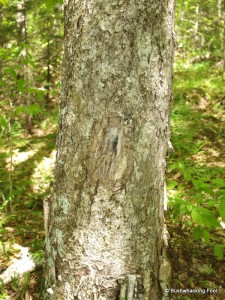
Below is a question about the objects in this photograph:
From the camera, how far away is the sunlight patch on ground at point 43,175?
4328 millimetres

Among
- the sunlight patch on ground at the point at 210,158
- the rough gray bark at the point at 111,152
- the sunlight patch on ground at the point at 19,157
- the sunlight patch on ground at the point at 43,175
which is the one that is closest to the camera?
the rough gray bark at the point at 111,152

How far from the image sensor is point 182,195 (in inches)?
96.2

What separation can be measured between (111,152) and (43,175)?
3.46m

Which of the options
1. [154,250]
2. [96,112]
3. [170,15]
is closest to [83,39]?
[96,112]

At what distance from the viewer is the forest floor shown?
222 centimetres

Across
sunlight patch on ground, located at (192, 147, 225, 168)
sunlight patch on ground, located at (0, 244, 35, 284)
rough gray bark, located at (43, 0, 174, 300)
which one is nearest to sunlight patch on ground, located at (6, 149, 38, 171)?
sunlight patch on ground, located at (0, 244, 35, 284)

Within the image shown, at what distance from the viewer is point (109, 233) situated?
1693mm

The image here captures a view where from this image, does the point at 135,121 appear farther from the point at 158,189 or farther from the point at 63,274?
the point at 63,274

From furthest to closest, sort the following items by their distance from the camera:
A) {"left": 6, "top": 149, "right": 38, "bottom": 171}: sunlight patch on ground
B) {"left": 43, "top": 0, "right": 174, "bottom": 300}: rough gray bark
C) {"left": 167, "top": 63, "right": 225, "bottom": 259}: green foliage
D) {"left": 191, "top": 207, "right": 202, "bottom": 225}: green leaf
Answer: {"left": 6, "top": 149, "right": 38, "bottom": 171}: sunlight patch on ground → {"left": 167, "top": 63, "right": 225, "bottom": 259}: green foliage → {"left": 191, "top": 207, "right": 202, "bottom": 225}: green leaf → {"left": 43, "top": 0, "right": 174, "bottom": 300}: rough gray bark

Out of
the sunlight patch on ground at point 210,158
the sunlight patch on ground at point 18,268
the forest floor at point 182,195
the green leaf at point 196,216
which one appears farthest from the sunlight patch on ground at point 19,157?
the green leaf at point 196,216

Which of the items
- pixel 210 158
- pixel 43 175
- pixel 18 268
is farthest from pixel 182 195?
pixel 43 175

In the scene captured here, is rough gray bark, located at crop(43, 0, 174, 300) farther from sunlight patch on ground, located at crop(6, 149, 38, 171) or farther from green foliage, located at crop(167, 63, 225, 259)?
sunlight patch on ground, located at crop(6, 149, 38, 171)

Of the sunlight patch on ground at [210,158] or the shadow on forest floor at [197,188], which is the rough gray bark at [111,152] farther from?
the sunlight patch on ground at [210,158]

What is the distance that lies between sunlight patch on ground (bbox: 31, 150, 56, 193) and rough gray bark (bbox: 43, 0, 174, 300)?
2.49m
